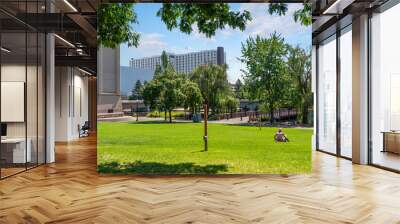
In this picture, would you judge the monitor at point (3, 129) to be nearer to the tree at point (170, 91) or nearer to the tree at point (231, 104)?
the tree at point (170, 91)

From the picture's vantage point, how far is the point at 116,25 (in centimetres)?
633

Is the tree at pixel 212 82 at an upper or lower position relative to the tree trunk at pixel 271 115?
upper

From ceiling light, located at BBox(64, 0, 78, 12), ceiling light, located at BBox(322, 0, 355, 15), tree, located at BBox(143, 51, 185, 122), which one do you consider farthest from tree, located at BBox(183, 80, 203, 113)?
ceiling light, located at BBox(322, 0, 355, 15)

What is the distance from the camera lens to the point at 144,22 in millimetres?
6469

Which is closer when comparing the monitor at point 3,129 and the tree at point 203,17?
the monitor at point 3,129

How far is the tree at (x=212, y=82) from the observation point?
6.58m

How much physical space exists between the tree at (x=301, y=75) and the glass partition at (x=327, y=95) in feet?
9.24

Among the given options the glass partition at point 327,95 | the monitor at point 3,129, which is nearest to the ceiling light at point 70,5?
the monitor at point 3,129

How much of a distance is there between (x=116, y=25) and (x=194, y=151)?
249 centimetres

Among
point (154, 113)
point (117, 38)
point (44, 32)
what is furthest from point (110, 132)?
point (44, 32)

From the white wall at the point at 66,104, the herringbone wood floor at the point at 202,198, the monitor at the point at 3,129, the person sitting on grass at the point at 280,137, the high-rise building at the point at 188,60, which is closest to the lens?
the herringbone wood floor at the point at 202,198

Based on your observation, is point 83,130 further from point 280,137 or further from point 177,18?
point 280,137

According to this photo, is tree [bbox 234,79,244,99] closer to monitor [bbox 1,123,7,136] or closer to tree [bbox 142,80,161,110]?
tree [bbox 142,80,161,110]

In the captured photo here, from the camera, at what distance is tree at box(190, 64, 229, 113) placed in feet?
21.6
